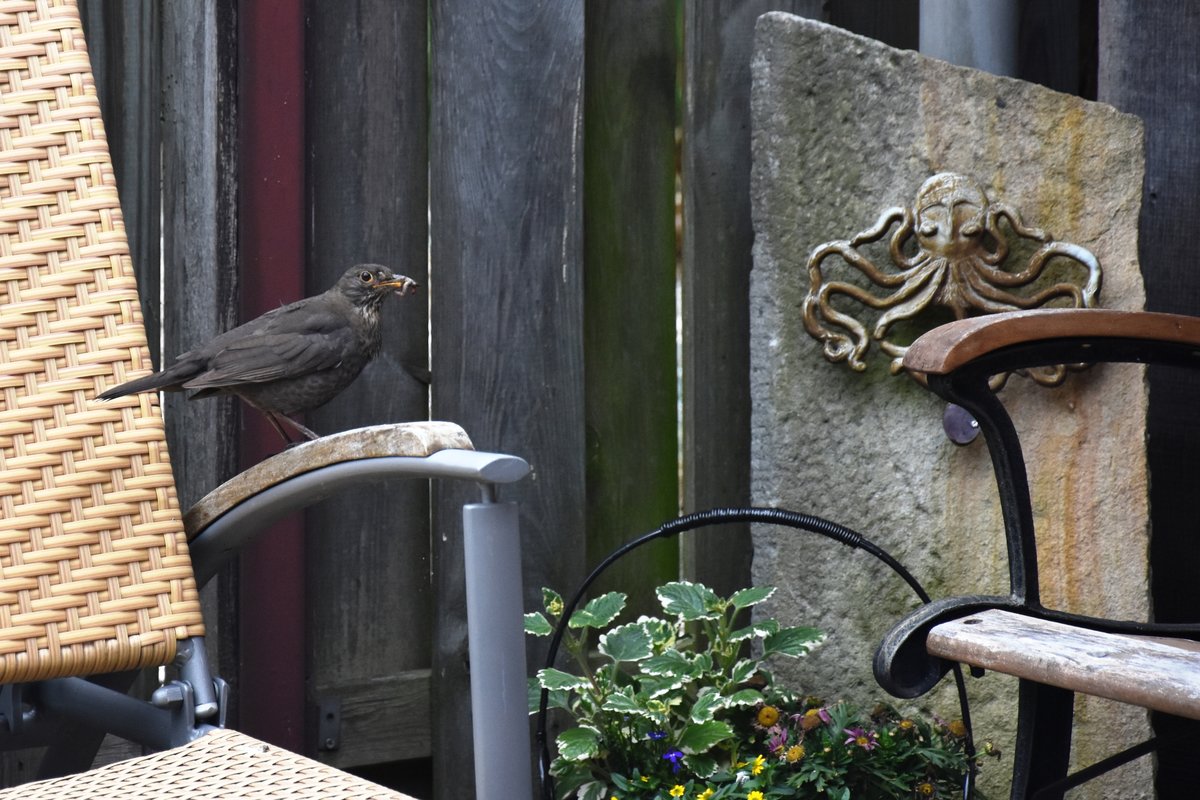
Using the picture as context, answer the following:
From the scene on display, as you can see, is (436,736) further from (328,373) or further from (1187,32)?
(1187,32)

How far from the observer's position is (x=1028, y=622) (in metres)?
1.25

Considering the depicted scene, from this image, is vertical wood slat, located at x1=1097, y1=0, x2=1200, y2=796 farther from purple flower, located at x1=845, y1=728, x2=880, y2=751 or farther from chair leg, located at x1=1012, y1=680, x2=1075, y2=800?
chair leg, located at x1=1012, y1=680, x2=1075, y2=800

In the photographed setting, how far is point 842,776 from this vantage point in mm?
1714

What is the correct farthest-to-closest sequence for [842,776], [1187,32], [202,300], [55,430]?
[1187,32]
[202,300]
[842,776]
[55,430]

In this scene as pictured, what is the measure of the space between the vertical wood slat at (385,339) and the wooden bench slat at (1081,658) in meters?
1.07

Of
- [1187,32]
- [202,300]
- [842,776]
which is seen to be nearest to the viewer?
[842,776]

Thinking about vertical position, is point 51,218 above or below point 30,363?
above

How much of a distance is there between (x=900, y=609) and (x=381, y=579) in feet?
2.76

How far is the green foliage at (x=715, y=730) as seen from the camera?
172 centimetres

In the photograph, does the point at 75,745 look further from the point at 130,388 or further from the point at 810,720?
the point at 810,720

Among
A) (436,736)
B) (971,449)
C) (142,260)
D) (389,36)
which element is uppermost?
(389,36)

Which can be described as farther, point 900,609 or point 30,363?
point 900,609

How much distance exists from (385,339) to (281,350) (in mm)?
376

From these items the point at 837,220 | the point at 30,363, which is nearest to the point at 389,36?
the point at 837,220
